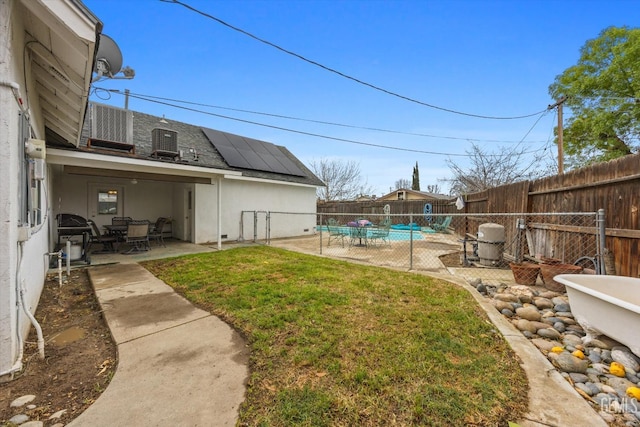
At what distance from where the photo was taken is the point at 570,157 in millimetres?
15516

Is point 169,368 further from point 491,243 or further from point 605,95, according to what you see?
point 605,95

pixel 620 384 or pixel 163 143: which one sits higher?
pixel 163 143

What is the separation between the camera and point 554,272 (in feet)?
14.7

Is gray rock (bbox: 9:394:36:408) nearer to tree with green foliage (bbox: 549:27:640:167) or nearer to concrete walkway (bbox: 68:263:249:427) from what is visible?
concrete walkway (bbox: 68:263:249:427)

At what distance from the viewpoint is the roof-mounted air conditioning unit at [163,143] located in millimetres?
8211

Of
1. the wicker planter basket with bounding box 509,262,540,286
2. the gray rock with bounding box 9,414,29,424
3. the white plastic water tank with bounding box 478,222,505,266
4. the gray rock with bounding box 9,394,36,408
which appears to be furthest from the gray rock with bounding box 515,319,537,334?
the gray rock with bounding box 9,394,36,408

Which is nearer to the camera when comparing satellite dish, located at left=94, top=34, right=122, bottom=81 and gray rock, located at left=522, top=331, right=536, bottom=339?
gray rock, located at left=522, top=331, right=536, bottom=339

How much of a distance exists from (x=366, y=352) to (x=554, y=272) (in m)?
4.05

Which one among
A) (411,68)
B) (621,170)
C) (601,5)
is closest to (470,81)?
(411,68)

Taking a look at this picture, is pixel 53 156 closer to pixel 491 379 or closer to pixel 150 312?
pixel 150 312

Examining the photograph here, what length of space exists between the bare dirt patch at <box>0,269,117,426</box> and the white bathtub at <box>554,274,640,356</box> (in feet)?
→ 15.1

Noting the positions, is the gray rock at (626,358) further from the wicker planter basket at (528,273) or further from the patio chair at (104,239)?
the patio chair at (104,239)

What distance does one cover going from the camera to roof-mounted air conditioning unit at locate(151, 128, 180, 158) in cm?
Result: 821

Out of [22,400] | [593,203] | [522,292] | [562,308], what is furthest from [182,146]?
[593,203]
